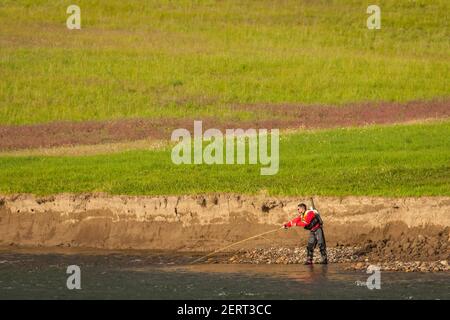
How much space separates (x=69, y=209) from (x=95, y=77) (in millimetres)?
23926

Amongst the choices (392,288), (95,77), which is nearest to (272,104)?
(95,77)

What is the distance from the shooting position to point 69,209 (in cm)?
3522

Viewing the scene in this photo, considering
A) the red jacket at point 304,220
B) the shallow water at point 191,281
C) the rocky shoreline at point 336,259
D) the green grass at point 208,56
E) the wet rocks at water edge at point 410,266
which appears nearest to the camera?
the shallow water at point 191,281

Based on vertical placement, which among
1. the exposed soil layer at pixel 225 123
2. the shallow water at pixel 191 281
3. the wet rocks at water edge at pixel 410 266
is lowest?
the shallow water at pixel 191 281

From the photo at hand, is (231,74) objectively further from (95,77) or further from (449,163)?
(449,163)

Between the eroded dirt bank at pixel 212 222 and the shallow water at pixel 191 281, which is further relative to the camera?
the eroded dirt bank at pixel 212 222

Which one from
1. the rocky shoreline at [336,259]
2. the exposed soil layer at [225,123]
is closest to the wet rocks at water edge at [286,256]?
the rocky shoreline at [336,259]

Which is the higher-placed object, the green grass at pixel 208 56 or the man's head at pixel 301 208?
the green grass at pixel 208 56

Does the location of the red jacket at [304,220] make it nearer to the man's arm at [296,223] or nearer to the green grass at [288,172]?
the man's arm at [296,223]

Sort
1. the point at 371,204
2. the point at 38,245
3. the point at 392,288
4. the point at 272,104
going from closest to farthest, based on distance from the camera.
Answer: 1. the point at 392,288
2. the point at 371,204
3. the point at 38,245
4. the point at 272,104

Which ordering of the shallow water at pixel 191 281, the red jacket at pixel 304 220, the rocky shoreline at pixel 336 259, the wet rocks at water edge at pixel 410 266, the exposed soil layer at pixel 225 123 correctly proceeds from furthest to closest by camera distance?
the exposed soil layer at pixel 225 123 → the red jacket at pixel 304 220 → the rocky shoreline at pixel 336 259 → the wet rocks at water edge at pixel 410 266 → the shallow water at pixel 191 281

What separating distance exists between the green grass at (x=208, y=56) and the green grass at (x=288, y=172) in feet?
39.6

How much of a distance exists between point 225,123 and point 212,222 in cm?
1534

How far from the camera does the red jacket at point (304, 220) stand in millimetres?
30422
